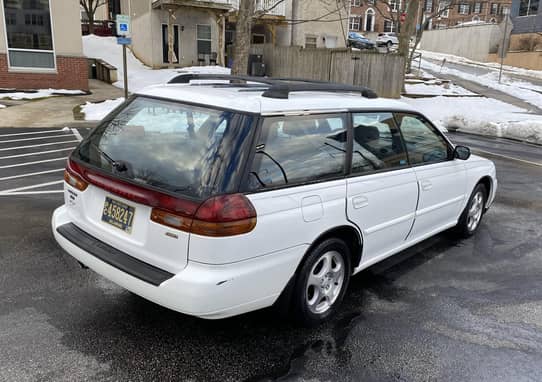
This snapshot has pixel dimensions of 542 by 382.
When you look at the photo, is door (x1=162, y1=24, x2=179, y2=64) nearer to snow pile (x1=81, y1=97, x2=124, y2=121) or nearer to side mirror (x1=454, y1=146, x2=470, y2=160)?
snow pile (x1=81, y1=97, x2=124, y2=121)

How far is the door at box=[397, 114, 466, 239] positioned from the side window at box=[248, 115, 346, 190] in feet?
3.21

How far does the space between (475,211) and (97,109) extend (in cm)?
1214

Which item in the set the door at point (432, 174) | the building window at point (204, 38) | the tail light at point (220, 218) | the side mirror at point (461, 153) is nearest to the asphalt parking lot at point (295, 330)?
the door at point (432, 174)

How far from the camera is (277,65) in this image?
76.8ft

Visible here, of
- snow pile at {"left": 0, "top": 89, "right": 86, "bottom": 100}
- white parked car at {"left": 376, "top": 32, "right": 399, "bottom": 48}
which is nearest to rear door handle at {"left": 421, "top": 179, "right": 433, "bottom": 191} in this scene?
snow pile at {"left": 0, "top": 89, "right": 86, "bottom": 100}

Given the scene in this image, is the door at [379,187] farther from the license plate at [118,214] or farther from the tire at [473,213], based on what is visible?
the license plate at [118,214]

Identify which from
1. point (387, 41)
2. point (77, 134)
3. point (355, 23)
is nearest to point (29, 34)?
point (77, 134)

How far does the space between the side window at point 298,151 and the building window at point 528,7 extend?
165 feet

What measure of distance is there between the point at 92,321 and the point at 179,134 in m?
1.46

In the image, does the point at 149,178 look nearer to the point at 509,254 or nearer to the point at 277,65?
the point at 509,254

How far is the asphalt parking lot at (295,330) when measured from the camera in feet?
9.58

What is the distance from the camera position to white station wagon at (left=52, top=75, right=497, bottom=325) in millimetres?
2736

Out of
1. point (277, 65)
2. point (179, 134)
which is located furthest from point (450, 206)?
point (277, 65)

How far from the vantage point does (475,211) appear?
5398 millimetres
